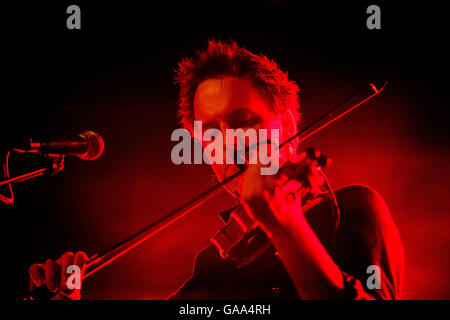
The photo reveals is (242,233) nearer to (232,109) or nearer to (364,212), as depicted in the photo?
(364,212)

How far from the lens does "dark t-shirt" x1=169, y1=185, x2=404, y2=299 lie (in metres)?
1.11

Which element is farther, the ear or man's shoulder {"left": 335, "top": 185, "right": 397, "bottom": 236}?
the ear

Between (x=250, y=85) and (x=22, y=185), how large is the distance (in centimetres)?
176

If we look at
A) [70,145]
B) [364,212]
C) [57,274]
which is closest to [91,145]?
[70,145]

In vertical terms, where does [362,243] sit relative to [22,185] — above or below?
below

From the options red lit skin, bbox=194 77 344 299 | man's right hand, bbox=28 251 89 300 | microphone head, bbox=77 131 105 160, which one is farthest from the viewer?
microphone head, bbox=77 131 105 160

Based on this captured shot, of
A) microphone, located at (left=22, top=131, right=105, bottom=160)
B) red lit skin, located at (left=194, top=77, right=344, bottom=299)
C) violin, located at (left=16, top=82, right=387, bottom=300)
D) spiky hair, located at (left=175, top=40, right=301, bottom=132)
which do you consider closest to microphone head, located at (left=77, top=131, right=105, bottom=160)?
microphone, located at (left=22, top=131, right=105, bottom=160)

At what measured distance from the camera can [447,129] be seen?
7.98 feet

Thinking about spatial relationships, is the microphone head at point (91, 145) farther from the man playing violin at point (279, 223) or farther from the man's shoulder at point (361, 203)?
the man's shoulder at point (361, 203)

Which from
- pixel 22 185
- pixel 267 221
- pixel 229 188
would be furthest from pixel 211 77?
pixel 22 185

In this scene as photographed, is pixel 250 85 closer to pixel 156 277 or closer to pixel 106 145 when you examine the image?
pixel 106 145

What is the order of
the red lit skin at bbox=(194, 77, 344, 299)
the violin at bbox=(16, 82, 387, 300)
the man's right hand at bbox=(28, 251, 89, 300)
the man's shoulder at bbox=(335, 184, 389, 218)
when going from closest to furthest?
the red lit skin at bbox=(194, 77, 344, 299) → the violin at bbox=(16, 82, 387, 300) → the man's shoulder at bbox=(335, 184, 389, 218) → the man's right hand at bbox=(28, 251, 89, 300)

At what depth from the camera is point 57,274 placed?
1375mm

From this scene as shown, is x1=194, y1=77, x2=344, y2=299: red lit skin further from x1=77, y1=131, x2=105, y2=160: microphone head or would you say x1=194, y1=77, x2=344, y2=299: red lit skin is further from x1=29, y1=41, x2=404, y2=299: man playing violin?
x1=77, y1=131, x2=105, y2=160: microphone head
